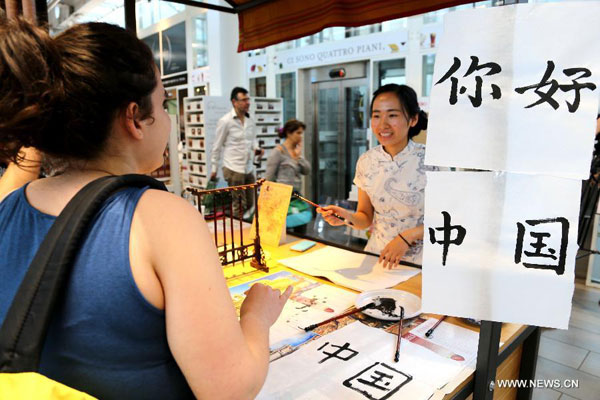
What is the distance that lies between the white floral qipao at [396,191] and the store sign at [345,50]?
12.0 ft

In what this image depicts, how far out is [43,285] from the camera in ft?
1.87

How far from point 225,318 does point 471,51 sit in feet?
2.00

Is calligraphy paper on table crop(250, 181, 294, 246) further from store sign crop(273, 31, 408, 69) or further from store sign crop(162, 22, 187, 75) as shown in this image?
store sign crop(162, 22, 187, 75)

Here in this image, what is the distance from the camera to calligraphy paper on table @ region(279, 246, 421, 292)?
1605mm

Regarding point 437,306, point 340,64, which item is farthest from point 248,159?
point 437,306

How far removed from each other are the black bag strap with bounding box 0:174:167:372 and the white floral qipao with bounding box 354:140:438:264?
5.44 feet

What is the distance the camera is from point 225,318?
0.61 m

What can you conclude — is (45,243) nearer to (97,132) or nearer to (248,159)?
(97,132)

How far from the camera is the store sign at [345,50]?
215 inches

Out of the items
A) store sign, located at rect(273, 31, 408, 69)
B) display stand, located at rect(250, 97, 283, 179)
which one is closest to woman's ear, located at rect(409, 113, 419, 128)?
store sign, located at rect(273, 31, 408, 69)

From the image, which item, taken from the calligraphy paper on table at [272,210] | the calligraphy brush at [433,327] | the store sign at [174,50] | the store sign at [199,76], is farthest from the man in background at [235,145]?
the calligraphy brush at [433,327]

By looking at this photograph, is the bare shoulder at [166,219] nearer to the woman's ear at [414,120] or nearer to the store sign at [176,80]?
the woman's ear at [414,120]

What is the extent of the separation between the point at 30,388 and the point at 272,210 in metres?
1.34

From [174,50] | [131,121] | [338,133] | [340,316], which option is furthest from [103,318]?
[174,50]
